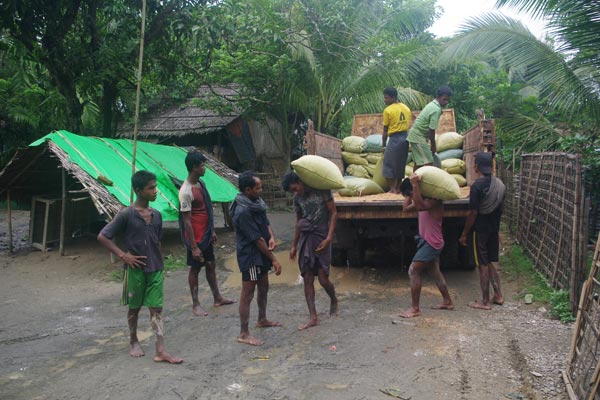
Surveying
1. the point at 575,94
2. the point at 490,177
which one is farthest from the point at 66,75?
the point at 575,94

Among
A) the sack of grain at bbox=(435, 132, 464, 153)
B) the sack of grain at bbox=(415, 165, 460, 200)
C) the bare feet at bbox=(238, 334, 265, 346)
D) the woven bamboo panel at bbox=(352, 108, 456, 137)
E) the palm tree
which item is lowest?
the bare feet at bbox=(238, 334, 265, 346)

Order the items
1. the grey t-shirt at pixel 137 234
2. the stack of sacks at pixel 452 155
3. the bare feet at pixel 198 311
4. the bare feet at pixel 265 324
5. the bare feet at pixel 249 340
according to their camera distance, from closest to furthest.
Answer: the grey t-shirt at pixel 137 234
the bare feet at pixel 249 340
the bare feet at pixel 265 324
the bare feet at pixel 198 311
the stack of sacks at pixel 452 155

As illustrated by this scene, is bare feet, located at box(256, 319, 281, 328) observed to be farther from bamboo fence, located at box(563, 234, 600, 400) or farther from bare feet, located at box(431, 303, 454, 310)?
bamboo fence, located at box(563, 234, 600, 400)

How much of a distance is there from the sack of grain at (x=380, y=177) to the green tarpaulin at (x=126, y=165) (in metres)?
3.07

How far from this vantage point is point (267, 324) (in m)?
4.58

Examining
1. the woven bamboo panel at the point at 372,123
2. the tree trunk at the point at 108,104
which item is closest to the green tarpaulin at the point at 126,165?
the tree trunk at the point at 108,104

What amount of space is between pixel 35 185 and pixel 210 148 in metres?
7.91

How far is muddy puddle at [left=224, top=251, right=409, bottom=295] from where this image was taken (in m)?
5.90

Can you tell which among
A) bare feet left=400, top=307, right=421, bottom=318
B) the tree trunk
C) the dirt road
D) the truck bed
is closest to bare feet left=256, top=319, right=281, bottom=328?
the dirt road

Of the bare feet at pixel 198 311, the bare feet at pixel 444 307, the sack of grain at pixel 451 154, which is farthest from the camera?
the sack of grain at pixel 451 154

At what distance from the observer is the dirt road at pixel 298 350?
10.8 ft

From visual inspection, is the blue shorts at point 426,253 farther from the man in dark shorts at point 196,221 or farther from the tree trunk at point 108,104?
the tree trunk at point 108,104

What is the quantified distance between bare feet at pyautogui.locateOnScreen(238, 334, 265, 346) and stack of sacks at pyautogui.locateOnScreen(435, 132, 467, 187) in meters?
3.68

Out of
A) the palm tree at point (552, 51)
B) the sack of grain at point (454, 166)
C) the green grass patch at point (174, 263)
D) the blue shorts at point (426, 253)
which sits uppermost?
the palm tree at point (552, 51)
